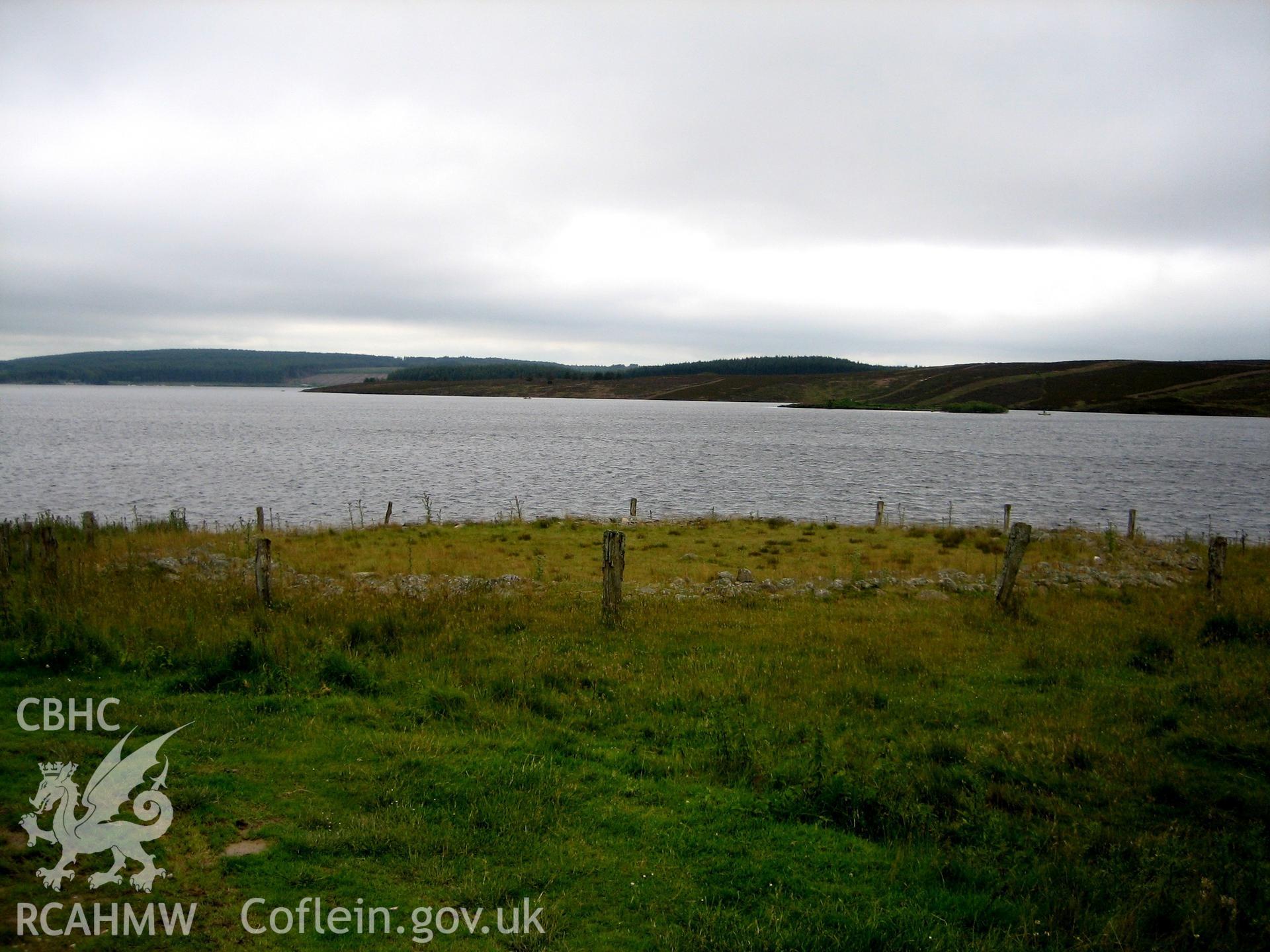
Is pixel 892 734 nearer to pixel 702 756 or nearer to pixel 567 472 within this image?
pixel 702 756

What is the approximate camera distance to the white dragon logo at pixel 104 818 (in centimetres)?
616

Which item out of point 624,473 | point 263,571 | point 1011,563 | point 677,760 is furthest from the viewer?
point 624,473

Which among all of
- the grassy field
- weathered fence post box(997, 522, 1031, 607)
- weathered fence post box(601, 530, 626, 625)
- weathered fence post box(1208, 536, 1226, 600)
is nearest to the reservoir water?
weathered fence post box(1208, 536, 1226, 600)

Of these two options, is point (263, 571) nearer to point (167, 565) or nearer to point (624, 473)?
point (167, 565)

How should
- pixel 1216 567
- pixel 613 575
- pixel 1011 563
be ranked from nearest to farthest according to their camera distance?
pixel 613 575 → pixel 1011 563 → pixel 1216 567

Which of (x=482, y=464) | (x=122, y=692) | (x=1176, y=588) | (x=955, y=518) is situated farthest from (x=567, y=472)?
(x=122, y=692)

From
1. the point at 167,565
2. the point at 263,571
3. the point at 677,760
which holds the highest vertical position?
the point at 263,571

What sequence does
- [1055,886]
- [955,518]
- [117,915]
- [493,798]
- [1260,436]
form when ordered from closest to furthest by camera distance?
[117,915]
[1055,886]
[493,798]
[955,518]
[1260,436]

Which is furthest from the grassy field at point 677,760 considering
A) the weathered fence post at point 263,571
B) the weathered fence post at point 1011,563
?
the weathered fence post at point 1011,563

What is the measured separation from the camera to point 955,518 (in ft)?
154

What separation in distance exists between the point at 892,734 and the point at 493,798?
5.22m

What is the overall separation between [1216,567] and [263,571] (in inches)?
853

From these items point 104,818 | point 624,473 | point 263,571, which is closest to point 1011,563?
point 263,571

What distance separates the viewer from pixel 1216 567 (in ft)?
60.6
